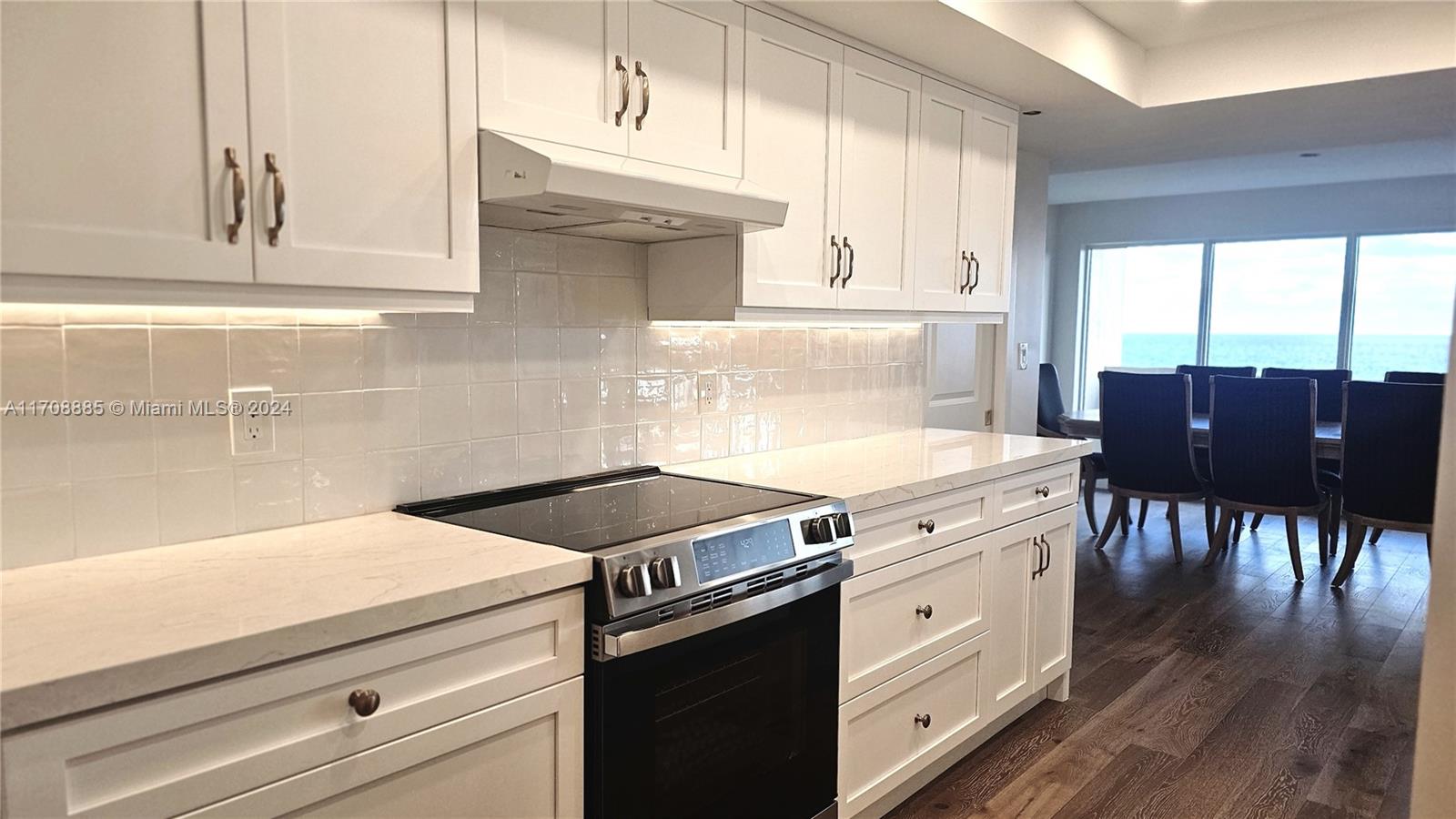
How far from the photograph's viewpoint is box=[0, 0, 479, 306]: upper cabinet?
1275 millimetres

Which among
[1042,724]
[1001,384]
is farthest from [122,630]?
A: [1001,384]

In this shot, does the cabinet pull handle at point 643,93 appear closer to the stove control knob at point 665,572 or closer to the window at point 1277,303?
the stove control knob at point 665,572

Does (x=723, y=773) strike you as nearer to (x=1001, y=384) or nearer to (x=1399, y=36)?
(x=1001, y=384)

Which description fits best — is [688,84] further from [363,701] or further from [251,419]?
[363,701]

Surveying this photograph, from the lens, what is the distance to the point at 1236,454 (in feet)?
16.4

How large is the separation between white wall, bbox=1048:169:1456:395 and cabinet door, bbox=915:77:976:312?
5.28 meters

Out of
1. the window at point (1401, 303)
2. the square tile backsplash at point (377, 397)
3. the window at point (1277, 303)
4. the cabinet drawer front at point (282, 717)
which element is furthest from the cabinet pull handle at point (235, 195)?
the window at point (1277, 303)

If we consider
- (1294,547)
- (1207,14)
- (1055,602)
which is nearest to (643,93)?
(1055,602)

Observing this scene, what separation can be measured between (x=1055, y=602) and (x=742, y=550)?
173 centimetres

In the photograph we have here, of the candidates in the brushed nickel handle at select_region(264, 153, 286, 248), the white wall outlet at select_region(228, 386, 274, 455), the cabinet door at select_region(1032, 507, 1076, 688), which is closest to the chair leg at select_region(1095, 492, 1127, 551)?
the cabinet door at select_region(1032, 507, 1076, 688)

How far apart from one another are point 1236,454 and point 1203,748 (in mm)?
2567

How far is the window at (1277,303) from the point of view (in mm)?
7113

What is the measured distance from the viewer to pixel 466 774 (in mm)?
1508

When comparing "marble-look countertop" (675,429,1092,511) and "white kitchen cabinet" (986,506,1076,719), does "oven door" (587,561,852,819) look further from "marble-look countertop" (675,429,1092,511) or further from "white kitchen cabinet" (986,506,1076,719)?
"white kitchen cabinet" (986,506,1076,719)
